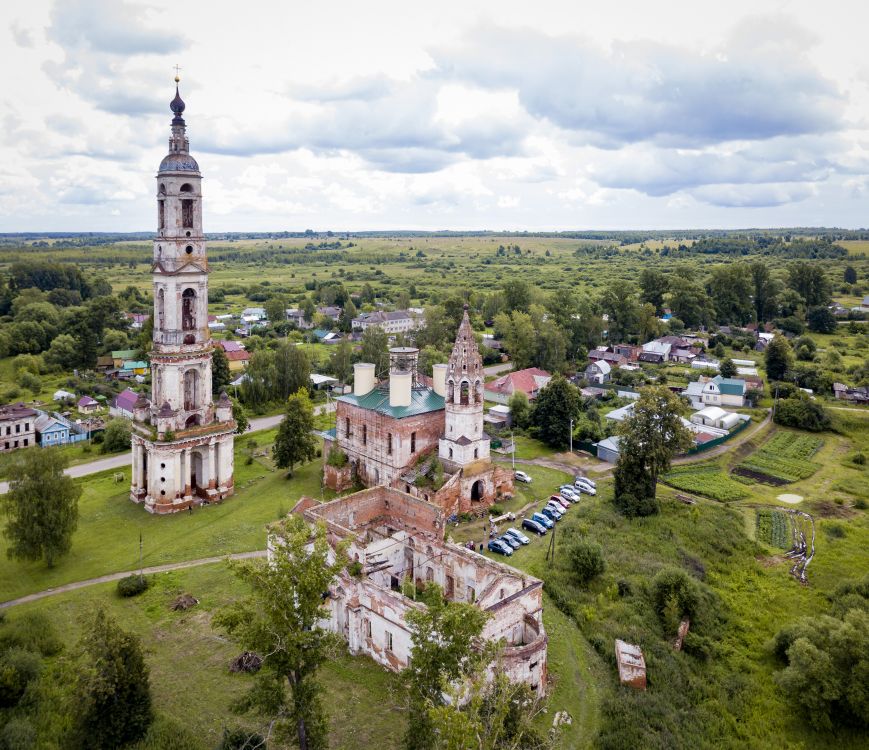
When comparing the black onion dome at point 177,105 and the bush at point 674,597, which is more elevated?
the black onion dome at point 177,105

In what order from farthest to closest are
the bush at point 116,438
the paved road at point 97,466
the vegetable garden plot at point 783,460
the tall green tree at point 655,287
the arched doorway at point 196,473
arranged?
the tall green tree at point 655,287, the bush at point 116,438, the vegetable garden plot at point 783,460, the paved road at point 97,466, the arched doorway at point 196,473

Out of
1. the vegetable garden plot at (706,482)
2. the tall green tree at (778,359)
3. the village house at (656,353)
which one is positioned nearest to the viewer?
the vegetable garden plot at (706,482)

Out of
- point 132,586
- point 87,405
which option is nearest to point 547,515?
point 132,586

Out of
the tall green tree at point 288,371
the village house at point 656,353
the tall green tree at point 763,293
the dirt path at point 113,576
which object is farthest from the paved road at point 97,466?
the tall green tree at point 763,293

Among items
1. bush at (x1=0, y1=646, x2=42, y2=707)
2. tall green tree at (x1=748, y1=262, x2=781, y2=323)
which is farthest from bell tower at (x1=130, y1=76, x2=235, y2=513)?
tall green tree at (x1=748, y1=262, x2=781, y2=323)

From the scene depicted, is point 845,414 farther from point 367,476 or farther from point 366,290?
point 366,290

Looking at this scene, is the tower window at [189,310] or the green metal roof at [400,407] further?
the green metal roof at [400,407]

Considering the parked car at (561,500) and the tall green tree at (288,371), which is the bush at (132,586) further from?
the tall green tree at (288,371)
